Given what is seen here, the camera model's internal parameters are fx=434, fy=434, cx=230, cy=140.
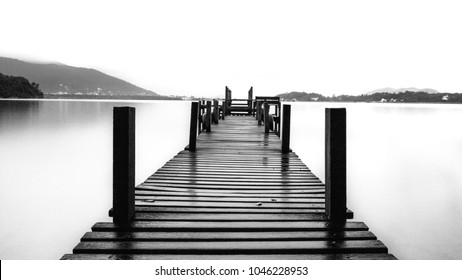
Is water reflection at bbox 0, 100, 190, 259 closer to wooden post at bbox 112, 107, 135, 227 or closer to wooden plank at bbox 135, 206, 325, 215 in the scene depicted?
wooden plank at bbox 135, 206, 325, 215

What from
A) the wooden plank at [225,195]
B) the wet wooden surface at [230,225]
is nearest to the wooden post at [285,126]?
the wet wooden surface at [230,225]

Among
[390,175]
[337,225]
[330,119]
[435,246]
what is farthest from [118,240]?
[390,175]

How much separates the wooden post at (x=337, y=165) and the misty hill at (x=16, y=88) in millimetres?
142072

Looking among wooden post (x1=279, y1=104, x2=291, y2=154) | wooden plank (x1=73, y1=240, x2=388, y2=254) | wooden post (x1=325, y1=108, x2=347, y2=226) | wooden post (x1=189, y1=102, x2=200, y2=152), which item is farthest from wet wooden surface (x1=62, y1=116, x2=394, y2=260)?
wooden post (x1=189, y1=102, x2=200, y2=152)

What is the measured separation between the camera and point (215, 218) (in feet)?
12.5

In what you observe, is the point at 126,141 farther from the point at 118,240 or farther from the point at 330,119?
the point at 330,119

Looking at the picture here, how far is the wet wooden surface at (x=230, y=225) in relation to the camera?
305cm

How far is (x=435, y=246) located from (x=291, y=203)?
574 centimetres

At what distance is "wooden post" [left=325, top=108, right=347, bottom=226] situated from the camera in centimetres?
370

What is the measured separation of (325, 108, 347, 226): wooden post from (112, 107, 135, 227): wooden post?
1.69 m

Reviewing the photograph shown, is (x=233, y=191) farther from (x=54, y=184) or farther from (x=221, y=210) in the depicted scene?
(x=54, y=184)

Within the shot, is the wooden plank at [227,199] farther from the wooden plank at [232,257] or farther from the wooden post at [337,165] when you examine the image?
the wooden plank at [232,257]

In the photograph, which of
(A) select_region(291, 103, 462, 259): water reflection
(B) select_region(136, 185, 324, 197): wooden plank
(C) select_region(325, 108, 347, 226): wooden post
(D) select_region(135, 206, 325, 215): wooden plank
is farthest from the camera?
(A) select_region(291, 103, 462, 259): water reflection
